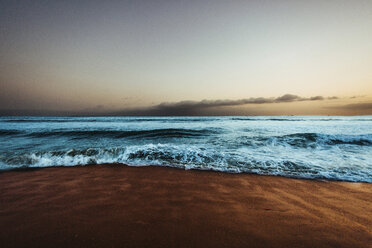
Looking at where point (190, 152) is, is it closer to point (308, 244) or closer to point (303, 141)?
point (308, 244)

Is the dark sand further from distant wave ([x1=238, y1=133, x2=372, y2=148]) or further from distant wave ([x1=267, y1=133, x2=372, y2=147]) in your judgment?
distant wave ([x1=267, y1=133, x2=372, y2=147])

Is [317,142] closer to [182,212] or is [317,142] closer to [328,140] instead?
[328,140]

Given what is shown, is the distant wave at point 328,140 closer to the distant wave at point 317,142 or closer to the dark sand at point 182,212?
the distant wave at point 317,142

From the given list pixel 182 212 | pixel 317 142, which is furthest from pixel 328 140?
pixel 182 212

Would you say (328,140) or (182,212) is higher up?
(182,212)

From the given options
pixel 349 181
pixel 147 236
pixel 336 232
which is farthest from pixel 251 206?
pixel 349 181

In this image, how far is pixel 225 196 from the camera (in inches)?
120

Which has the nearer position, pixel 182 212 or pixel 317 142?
pixel 182 212

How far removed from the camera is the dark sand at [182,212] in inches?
76.9

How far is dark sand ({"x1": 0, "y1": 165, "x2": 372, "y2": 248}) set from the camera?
76.9 inches

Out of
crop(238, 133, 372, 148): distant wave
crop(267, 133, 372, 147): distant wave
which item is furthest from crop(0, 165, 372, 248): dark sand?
crop(267, 133, 372, 147): distant wave

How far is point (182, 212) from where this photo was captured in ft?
8.20

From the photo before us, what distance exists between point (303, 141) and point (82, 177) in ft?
32.8

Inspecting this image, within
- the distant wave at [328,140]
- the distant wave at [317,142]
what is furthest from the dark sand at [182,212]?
the distant wave at [328,140]
